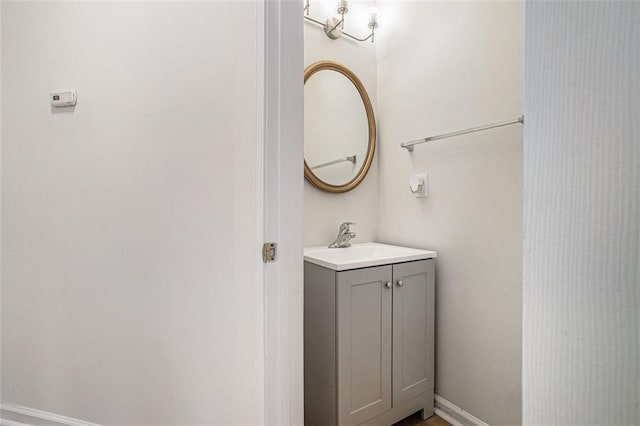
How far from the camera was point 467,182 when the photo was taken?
1.47 meters

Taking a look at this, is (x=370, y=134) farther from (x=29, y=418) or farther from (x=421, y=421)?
(x=29, y=418)

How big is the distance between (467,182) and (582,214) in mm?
1311

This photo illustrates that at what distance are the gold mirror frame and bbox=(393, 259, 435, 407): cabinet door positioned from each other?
23.6 inches

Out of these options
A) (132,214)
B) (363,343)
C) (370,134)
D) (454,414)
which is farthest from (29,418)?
(370,134)

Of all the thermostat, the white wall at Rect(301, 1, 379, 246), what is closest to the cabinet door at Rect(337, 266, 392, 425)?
the white wall at Rect(301, 1, 379, 246)

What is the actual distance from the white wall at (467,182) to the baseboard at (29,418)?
1.63 m

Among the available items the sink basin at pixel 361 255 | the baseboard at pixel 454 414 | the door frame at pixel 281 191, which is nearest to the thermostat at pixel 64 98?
the door frame at pixel 281 191

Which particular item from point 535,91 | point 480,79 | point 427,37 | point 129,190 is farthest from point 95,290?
point 427,37

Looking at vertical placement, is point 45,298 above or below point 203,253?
below

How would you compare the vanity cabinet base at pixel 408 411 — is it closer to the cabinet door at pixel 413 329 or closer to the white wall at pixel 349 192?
the cabinet door at pixel 413 329

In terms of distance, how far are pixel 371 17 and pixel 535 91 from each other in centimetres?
190

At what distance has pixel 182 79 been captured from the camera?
110 centimetres

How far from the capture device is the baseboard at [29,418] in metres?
1.22

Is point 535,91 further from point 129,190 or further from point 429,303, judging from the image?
point 429,303
